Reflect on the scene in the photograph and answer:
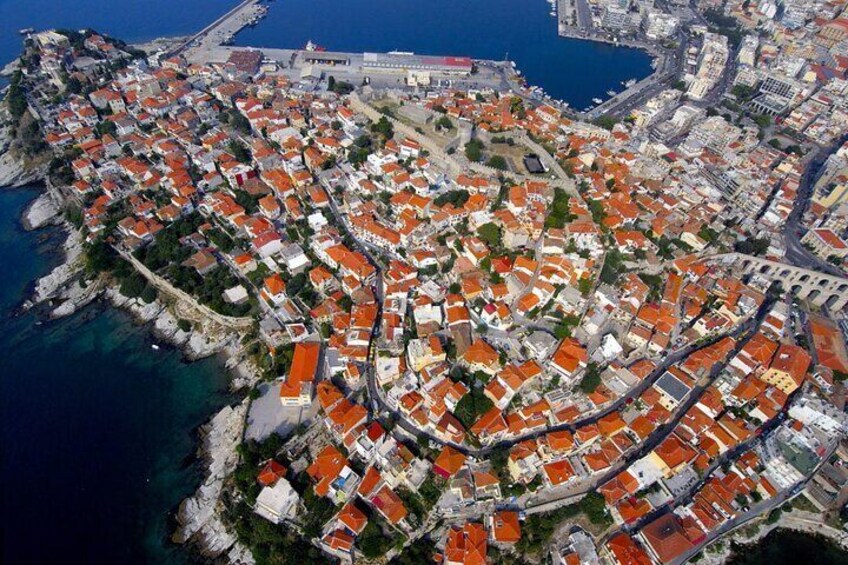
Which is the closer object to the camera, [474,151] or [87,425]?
[87,425]

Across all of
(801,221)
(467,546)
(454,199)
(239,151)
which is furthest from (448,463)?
(801,221)

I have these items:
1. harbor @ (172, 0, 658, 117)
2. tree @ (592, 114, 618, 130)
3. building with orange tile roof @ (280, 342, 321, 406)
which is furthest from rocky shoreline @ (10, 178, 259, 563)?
tree @ (592, 114, 618, 130)

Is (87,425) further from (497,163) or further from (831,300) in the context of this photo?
(831,300)

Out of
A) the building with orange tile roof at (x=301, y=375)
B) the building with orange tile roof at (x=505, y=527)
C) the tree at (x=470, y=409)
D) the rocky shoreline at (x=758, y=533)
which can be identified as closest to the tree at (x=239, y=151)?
the building with orange tile roof at (x=301, y=375)

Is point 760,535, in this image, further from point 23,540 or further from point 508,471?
point 23,540

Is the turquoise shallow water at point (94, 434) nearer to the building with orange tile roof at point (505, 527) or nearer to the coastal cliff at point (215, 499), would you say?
the coastal cliff at point (215, 499)

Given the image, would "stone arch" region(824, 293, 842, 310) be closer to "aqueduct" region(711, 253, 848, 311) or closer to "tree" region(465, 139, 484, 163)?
"aqueduct" region(711, 253, 848, 311)

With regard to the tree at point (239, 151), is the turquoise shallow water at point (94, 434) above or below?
below

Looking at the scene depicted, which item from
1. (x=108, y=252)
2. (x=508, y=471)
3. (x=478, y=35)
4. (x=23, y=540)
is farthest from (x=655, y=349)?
(x=478, y=35)

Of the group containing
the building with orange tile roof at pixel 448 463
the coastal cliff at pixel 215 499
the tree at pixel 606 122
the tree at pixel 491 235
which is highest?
the tree at pixel 606 122
